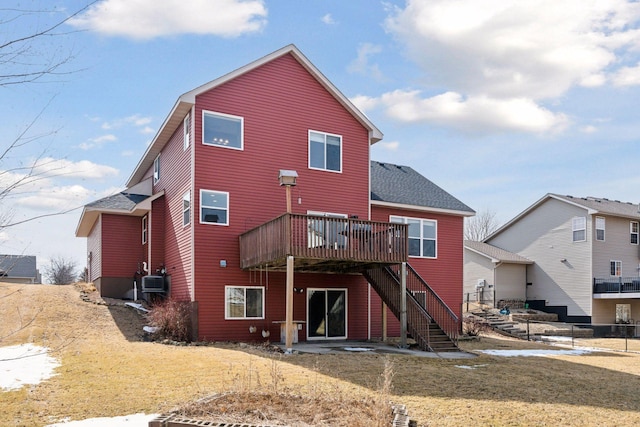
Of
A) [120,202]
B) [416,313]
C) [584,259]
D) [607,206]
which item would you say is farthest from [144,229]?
[607,206]

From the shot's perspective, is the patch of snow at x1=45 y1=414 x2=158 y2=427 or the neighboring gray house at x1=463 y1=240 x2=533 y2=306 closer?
the patch of snow at x1=45 y1=414 x2=158 y2=427

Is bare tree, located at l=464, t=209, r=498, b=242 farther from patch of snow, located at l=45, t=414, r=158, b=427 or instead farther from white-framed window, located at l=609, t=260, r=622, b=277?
patch of snow, located at l=45, t=414, r=158, b=427

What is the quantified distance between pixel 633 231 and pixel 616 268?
114 inches

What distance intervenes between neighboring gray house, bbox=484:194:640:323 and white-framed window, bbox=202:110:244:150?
21.8m

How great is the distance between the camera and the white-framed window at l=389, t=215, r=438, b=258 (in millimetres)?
23031

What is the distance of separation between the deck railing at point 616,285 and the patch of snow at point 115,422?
2901 cm

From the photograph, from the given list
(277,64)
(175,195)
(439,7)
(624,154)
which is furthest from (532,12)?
(624,154)

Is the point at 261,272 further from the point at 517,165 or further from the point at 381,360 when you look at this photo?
the point at 517,165

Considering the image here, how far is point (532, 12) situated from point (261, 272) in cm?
1107

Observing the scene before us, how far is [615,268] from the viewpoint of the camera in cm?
3275

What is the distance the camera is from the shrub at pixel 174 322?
17297 millimetres

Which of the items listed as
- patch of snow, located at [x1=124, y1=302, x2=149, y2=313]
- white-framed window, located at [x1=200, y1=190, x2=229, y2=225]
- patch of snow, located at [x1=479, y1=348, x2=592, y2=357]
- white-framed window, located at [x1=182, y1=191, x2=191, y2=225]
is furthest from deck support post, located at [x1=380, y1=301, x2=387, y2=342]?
patch of snow, located at [x1=124, y1=302, x2=149, y2=313]

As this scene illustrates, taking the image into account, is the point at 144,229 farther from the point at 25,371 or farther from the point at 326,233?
the point at 25,371

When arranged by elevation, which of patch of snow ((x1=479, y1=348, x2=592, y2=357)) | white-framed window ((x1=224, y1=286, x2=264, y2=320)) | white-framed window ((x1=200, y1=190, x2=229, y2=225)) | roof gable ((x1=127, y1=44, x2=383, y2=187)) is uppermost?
roof gable ((x1=127, y1=44, x2=383, y2=187))
